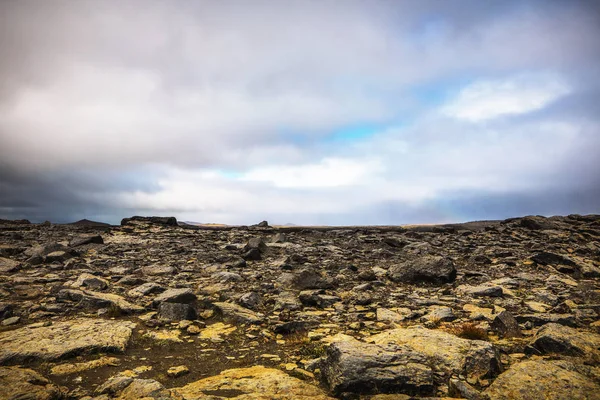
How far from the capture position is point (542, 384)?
5270 millimetres

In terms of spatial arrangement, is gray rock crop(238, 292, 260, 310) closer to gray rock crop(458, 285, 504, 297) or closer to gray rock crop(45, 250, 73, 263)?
gray rock crop(458, 285, 504, 297)

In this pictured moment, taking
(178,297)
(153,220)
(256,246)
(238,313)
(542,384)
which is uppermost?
(153,220)

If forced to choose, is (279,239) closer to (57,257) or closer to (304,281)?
(304,281)

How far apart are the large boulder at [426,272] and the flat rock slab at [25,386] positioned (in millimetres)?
10837

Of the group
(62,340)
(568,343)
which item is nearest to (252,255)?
(62,340)

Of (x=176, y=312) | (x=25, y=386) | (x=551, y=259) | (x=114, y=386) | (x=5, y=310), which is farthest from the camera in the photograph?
(x=551, y=259)

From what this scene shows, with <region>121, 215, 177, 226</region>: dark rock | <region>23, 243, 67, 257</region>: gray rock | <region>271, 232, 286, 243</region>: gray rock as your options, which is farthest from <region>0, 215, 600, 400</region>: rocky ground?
<region>121, 215, 177, 226</region>: dark rock

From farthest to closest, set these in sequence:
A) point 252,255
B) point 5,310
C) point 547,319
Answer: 1. point 252,255
2. point 5,310
3. point 547,319

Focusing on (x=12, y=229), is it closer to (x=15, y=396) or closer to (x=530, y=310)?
(x=15, y=396)

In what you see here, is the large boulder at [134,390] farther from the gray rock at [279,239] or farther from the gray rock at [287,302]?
the gray rock at [279,239]

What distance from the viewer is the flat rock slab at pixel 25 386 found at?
16.2 feet

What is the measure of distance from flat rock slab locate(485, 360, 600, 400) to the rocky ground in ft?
0.09

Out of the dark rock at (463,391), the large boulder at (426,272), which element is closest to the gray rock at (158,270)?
the large boulder at (426,272)

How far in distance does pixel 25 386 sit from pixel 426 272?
11.9 m
